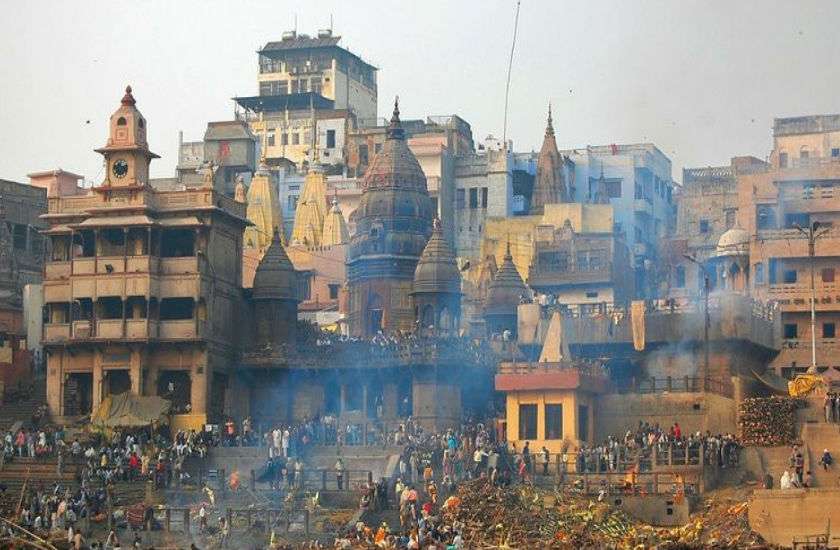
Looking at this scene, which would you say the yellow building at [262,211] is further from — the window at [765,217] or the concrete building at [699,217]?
the window at [765,217]

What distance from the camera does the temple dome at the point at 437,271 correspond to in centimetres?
7456

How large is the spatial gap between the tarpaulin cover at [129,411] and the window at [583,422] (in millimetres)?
13858

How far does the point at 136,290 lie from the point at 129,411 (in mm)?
4946

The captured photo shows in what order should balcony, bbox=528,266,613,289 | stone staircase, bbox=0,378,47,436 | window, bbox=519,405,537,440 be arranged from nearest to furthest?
window, bbox=519,405,537,440
stone staircase, bbox=0,378,47,436
balcony, bbox=528,266,613,289

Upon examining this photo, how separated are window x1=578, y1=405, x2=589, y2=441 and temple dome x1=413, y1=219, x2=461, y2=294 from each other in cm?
1117

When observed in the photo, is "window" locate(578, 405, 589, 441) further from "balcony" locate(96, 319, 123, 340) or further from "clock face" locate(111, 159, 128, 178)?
"clock face" locate(111, 159, 128, 178)

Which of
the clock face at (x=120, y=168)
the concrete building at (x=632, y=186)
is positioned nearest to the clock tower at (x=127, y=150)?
the clock face at (x=120, y=168)

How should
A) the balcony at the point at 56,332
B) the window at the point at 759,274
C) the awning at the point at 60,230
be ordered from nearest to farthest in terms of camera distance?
the balcony at the point at 56,332 → the awning at the point at 60,230 → the window at the point at 759,274

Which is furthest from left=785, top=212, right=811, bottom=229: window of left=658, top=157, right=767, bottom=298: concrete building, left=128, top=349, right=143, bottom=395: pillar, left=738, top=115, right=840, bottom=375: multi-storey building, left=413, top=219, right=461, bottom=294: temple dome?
left=128, top=349, right=143, bottom=395: pillar

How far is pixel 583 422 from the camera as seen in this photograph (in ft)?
212

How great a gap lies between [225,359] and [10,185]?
1808 centimetres

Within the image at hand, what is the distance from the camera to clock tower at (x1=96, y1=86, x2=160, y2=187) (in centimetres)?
7331

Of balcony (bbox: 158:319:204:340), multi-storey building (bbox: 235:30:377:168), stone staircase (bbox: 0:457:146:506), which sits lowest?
stone staircase (bbox: 0:457:146:506)

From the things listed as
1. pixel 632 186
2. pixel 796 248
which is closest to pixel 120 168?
pixel 796 248
